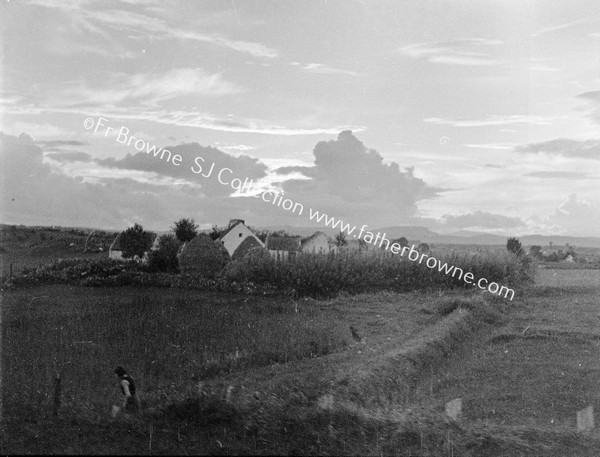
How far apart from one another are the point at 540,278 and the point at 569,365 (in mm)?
23002

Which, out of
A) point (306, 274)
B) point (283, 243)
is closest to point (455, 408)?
point (306, 274)

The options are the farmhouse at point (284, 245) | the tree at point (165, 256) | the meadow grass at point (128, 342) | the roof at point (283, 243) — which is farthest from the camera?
the roof at point (283, 243)

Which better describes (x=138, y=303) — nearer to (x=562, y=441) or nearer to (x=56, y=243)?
(x=56, y=243)

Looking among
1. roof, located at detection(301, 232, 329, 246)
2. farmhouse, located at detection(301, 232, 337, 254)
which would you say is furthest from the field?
roof, located at detection(301, 232, 329, 246)

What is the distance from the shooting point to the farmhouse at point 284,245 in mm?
21047

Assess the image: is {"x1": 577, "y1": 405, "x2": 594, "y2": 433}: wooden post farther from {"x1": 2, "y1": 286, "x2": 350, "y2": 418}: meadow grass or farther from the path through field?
{"x1": 2, "y1": 286, "x2": 350, "y2": 418}: meadow grass

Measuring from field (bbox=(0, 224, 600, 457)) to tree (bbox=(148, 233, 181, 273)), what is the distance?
1.23 ft

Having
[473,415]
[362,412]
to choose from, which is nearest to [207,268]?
[473,415]

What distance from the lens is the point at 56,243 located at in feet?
34.4

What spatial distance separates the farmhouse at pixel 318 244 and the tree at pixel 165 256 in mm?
11673

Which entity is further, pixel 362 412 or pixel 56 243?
pixel 56 243

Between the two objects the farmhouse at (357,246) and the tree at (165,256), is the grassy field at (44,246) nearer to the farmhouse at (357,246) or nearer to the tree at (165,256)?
the tree at (165,256)

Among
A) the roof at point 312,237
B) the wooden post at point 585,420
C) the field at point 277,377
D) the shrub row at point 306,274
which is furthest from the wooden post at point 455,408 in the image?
the roof at point 312,237

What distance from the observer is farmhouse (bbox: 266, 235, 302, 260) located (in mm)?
21047
